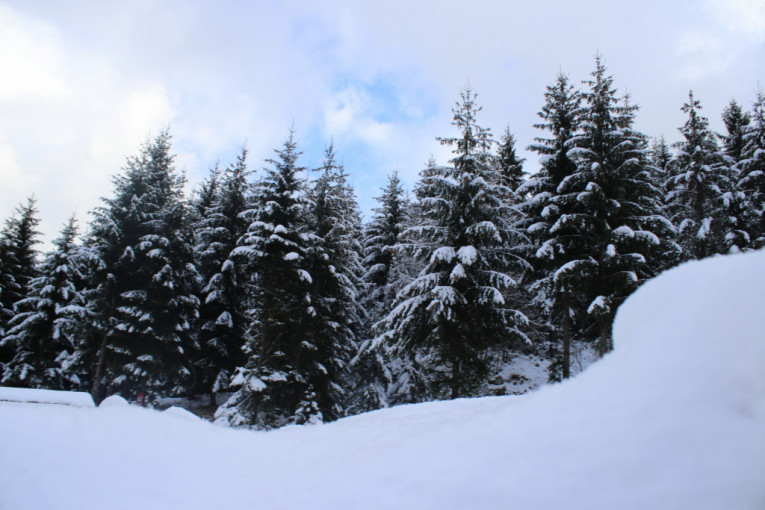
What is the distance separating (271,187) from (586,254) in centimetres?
1439

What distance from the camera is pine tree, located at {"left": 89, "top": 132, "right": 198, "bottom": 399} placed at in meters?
19.0

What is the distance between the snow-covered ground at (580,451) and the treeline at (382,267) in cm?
1218

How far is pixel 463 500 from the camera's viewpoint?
1.34m

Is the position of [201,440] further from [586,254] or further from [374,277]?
[374,277]

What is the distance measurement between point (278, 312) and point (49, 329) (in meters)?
18.0

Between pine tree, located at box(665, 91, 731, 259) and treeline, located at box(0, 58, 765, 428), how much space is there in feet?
0.33

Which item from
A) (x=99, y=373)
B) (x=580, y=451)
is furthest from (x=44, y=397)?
(x=99, y=373)

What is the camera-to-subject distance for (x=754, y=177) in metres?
19.4

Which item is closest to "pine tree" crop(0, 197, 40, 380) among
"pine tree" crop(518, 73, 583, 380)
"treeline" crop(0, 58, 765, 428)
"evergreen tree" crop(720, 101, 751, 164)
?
"treeline" crop(0, 58, 765, 428)

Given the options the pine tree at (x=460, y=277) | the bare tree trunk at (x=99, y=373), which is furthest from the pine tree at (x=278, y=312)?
the bare tree trunk at (x=99, y=373)

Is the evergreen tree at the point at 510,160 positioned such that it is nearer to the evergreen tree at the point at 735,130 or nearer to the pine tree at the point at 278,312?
the evergreen tree at the point at 735,130

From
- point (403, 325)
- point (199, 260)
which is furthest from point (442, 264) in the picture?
point (199, 260)

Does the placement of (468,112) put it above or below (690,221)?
above

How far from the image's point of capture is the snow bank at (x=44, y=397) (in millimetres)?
3174
